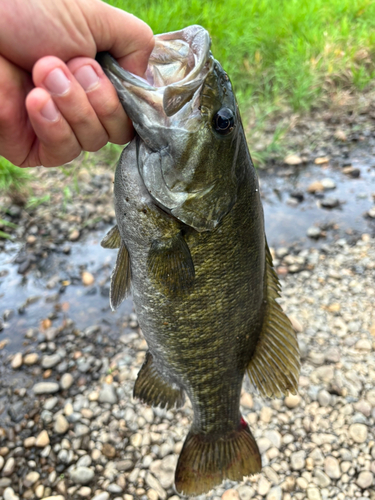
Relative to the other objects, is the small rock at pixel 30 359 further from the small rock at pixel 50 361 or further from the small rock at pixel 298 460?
the small rock at pixel 298 460

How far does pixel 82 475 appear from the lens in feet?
7.78

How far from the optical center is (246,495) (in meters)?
2.29

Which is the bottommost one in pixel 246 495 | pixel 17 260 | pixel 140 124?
pixel 17 260

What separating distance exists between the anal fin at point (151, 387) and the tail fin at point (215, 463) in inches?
12.5

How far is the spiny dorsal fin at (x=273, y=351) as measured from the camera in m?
1.85

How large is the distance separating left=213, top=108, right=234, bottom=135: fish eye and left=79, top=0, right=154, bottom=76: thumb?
0.37m

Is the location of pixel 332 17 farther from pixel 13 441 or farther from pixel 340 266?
pixel 13 441

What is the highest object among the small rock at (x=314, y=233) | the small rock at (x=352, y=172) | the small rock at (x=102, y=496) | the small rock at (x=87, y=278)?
the small rock at (x=352, y=172)

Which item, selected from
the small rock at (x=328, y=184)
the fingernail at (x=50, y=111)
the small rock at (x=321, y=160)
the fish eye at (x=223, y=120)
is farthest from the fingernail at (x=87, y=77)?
the small rock at (x=321, y=160)

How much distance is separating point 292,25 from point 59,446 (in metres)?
7.48

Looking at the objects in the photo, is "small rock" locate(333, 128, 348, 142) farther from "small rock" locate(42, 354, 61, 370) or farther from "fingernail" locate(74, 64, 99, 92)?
"fingernail" locate(74, 64, 99, 92)

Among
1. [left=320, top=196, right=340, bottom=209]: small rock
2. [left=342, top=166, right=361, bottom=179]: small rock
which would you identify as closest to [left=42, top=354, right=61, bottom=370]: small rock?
[left=320, top=196, right=340, bottom=209]: small rock

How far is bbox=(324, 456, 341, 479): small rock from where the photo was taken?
234cm

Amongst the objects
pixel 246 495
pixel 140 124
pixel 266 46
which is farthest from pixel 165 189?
pixel 266 46
